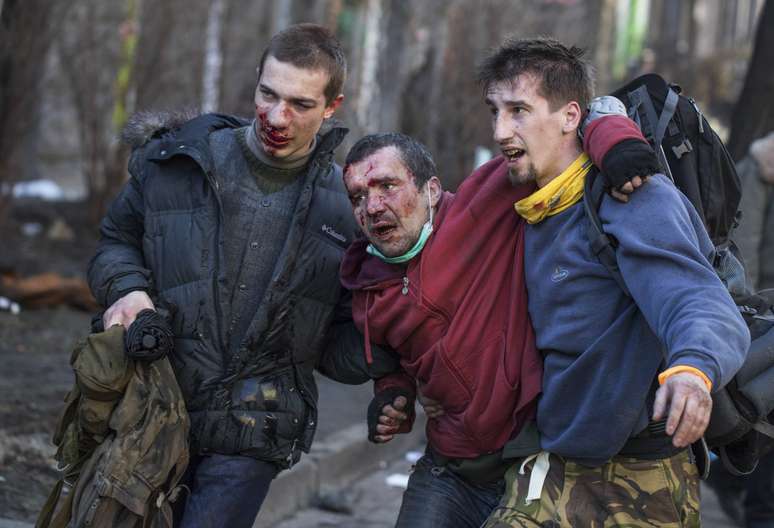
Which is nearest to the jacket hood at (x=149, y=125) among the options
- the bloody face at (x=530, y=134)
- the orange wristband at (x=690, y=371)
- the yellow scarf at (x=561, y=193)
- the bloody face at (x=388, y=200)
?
the bloody face at (x=388, y=200)

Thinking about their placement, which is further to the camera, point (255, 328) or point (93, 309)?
point (93, 309)

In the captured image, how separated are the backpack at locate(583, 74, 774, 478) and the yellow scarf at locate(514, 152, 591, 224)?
5 cm

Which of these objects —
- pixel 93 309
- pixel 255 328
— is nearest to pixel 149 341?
pixel 255 328

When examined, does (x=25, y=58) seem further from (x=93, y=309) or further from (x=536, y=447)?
(x=536, y=447)

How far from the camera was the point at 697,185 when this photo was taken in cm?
342

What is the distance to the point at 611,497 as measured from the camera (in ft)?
10.6

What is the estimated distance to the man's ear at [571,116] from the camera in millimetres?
3375

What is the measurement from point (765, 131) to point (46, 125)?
13.2 meters

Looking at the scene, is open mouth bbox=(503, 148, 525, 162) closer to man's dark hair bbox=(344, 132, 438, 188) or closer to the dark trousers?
man's dark hair bbox=(344, 132, 438, 188)

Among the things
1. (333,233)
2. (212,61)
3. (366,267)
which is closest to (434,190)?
(366,267)

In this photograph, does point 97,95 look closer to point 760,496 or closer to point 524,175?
point 760,496

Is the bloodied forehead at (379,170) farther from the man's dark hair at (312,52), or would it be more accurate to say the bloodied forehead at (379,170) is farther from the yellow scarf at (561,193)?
the yellow scarf at (561,193)

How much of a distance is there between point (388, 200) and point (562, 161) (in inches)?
20.5

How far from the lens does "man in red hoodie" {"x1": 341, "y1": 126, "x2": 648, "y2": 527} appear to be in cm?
342
